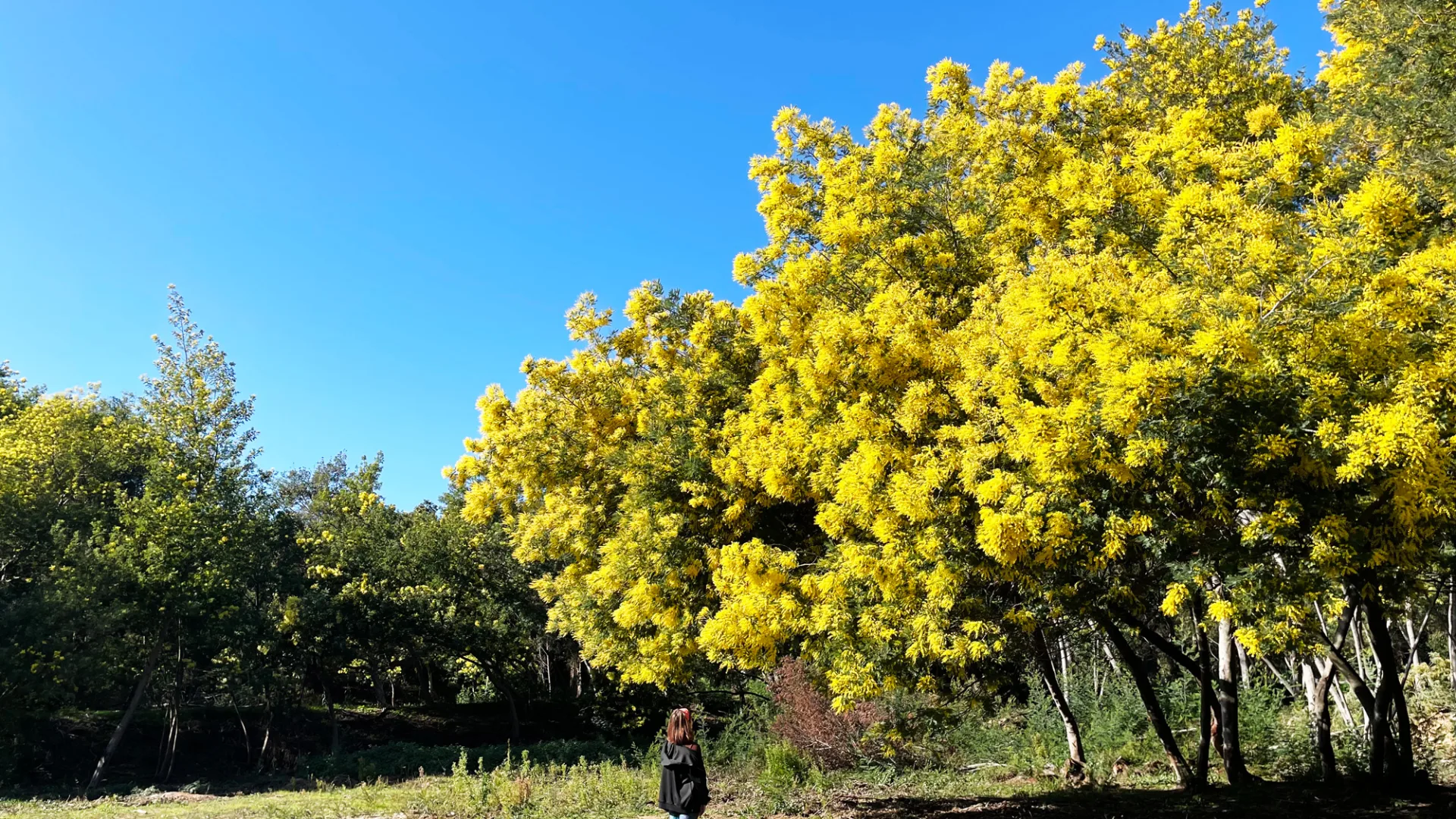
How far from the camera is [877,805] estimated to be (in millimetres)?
11008

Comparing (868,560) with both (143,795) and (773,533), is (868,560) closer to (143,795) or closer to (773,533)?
(773,533)

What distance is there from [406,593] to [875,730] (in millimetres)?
17840

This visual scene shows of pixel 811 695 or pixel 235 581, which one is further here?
pixel 235 581

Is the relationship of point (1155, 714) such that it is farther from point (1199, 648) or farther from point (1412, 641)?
point (1412, 641)

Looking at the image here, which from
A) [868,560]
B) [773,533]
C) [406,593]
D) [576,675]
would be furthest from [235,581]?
[868,560]

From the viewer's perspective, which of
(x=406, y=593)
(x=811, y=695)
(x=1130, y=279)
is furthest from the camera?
(x=406, y=593)

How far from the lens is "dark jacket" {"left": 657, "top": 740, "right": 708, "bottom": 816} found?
21.7ft

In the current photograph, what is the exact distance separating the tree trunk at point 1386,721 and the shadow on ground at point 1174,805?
0.27 m

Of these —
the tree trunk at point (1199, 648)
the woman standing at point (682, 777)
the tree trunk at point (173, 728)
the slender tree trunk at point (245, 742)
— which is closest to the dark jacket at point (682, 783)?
the woman standing at point (682, 777)

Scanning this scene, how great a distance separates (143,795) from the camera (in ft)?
54.2

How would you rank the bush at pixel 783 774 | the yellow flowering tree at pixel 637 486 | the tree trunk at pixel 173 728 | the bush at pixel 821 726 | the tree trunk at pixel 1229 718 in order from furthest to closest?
the tree trunk at pixel 173 728, the bush at pixel 821 726, the bush at pixel 783 774, the tree trunk at pixel 1229 718, the yellow flowering tree at pixel 637 486

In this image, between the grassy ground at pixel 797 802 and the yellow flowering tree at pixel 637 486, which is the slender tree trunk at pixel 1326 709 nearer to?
the grassy ground at pixel 797 802

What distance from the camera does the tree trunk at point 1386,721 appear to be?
8.48 m

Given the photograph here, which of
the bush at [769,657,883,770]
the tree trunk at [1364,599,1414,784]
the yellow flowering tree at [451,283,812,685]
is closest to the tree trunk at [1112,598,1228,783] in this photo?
the tree trunk at [1364,599,1414,784]
